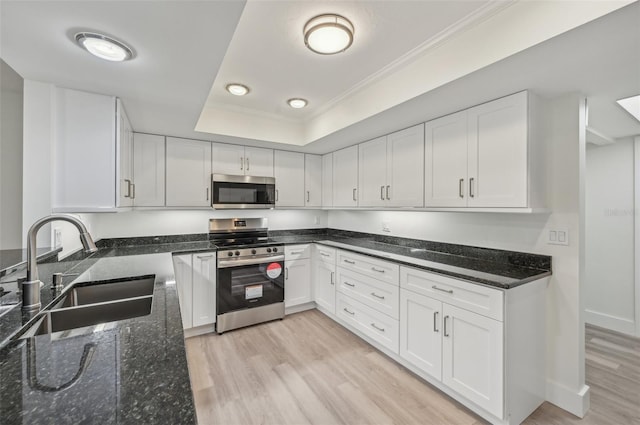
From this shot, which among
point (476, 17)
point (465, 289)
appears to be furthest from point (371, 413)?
point (476, 17)

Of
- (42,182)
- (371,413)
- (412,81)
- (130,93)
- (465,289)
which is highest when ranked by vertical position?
(412,81)

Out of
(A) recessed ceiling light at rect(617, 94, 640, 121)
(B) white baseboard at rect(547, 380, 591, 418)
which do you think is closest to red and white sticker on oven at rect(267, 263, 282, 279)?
(B) white baseboard at rect(547, 380, 591, 418)

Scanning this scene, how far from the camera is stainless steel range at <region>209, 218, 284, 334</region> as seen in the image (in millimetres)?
2982

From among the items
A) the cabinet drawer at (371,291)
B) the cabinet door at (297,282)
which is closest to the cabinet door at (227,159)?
the cabinet door at (297,282)

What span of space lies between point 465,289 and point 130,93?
269 cm

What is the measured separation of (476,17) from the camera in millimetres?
1535

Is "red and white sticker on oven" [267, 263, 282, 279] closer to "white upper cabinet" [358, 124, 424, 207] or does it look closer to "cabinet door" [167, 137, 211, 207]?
"cabinet door" [167, 137, 211, 207]

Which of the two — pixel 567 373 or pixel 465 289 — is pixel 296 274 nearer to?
pixel 465 289

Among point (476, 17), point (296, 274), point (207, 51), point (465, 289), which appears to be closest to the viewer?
point (207, 51)

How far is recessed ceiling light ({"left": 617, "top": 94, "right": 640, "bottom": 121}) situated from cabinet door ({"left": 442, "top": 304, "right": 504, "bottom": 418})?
2055 millimetres

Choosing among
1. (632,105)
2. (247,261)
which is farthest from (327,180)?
(632,105)

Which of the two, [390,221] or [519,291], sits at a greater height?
[390,221]

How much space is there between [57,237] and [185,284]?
122 centimetres

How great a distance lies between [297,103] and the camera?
2.79 metres
